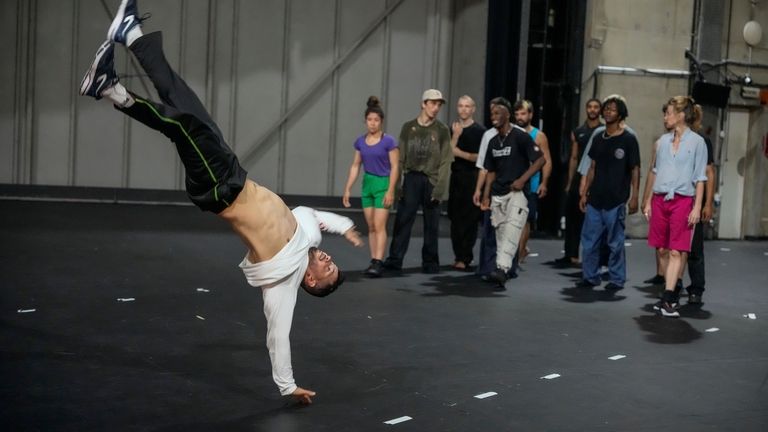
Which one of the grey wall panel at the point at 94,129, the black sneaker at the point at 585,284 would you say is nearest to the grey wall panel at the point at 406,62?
the grey wall panel at the point at 94,129

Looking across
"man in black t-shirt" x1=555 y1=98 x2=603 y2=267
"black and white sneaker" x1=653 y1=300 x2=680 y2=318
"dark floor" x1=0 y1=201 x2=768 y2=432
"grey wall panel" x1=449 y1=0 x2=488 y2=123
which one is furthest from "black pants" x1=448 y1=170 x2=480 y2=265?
"grey wall panel" x1=449 y1=0 x2=488 y2=123

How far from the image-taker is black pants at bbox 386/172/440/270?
9.97 metres

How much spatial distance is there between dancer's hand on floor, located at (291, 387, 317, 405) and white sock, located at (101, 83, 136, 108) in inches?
67.7

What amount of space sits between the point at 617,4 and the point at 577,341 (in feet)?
25.5

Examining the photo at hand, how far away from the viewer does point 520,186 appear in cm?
921

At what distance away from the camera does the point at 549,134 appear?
45.1 feet

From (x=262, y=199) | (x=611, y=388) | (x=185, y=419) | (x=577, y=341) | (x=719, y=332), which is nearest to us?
(x=185, y=419)

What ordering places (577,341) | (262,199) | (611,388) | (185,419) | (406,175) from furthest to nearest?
(406,175) < (577,341) < (611,388) < (262,199) < (185,419)

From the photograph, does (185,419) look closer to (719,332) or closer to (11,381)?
(11,381)

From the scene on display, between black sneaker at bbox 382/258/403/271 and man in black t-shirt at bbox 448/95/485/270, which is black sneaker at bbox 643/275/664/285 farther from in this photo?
black sneaker at bbox 382/258/403/271

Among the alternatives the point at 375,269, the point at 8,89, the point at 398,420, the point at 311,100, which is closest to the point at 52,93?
the point at 8,89

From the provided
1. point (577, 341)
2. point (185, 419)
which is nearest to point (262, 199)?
point (185, 419)

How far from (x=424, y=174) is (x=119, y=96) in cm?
500

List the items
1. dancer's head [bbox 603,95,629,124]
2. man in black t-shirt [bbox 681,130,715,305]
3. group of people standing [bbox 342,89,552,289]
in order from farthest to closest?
1. group of people standing [bbox 342,89,552,289]
2. dancer's head [bbox 603,95,629,124]
3. man in black t-shirt [bbox 681,130,715,305]
